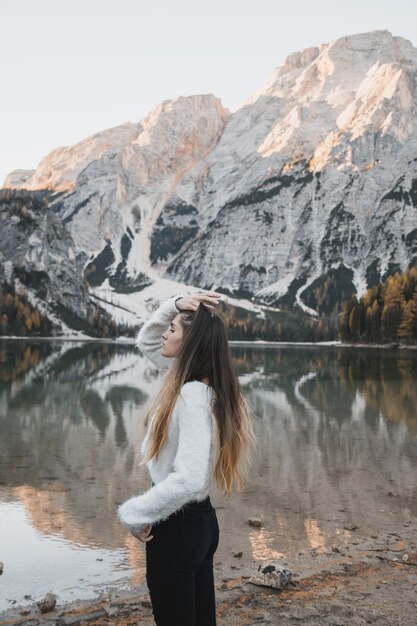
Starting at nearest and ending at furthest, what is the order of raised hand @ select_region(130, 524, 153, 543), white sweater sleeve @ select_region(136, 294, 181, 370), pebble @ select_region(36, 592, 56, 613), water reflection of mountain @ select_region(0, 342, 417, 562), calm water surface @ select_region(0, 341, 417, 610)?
raised hand @ select_region(130, 524, 153, 543) < white sweater sleeve @ select_region(136, 294, 181, 370) < pebble @ select_region(36, 592, 56, 613) < calm water surface @ select_region(0, 341, 417, 610) < water reflection of mountain @ select_region(0, 342, 417, 562)

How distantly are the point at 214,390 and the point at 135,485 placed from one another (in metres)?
12.6

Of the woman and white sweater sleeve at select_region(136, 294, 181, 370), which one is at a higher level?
white sweater sleeve at select_region(136, 294, 181, 370)

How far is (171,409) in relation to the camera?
523cm

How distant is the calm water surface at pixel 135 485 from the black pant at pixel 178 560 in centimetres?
140

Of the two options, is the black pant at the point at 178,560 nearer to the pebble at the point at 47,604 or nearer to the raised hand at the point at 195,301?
the raised hand at the point at 195,301

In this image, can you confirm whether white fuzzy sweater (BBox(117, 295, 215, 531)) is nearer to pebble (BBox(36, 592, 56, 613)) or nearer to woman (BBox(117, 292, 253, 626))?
woman (BBox(117, 292, 253, 626))

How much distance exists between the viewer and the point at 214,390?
5.29m

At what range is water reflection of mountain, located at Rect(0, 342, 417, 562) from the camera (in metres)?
14.0

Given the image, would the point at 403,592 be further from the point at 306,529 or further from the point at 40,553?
the point at 40,553

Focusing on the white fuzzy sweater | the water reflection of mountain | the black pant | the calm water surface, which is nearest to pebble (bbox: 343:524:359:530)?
the calm water surface

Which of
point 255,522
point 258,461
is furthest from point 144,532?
point 258,461

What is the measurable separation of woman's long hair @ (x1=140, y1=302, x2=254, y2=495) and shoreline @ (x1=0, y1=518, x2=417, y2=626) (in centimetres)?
404

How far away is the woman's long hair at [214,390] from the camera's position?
5.29m

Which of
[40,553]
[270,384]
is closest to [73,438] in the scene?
[40,553]
